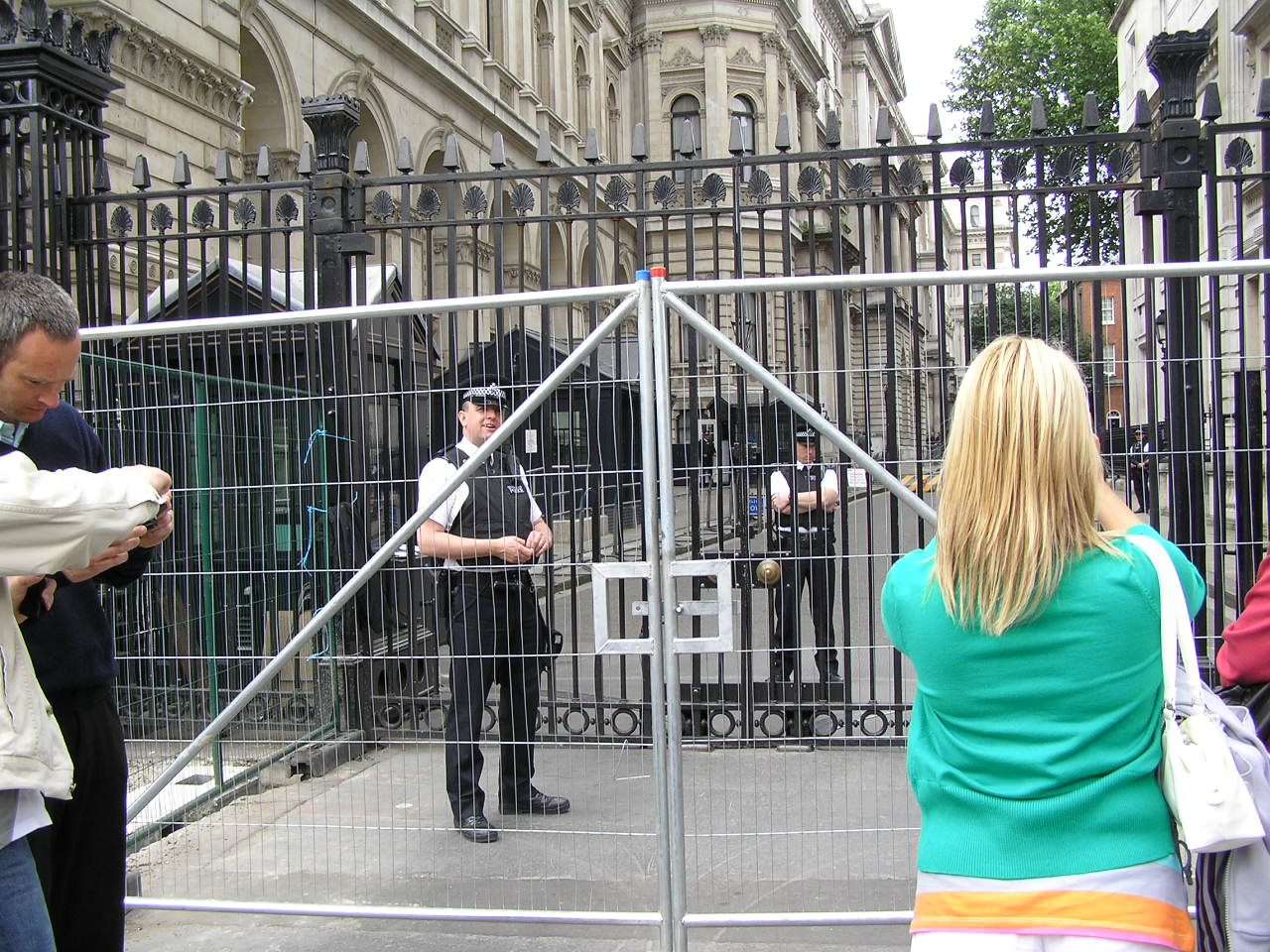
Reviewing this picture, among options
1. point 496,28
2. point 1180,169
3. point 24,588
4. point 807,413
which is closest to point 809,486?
point 807,413

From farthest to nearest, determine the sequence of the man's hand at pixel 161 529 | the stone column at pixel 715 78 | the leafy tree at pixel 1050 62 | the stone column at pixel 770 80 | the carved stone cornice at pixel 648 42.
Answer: the stone column at pixel 770 80, the stone column at pixel 715 78, the carved stone cornice at pixel 648 42, the leafy tree at pixel 1050 62, the man's hand at pixel 161 529

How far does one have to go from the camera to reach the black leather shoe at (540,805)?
15.2 feet

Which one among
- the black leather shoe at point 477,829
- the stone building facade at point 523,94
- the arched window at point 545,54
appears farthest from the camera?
the arched window at point 545,54

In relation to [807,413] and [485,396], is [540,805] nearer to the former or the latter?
[485,396]

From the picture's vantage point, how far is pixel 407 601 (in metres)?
4.13

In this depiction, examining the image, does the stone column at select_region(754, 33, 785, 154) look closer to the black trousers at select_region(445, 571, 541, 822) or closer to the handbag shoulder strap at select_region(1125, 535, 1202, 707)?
the black trousers at select_region(445, 571, 541, 822)

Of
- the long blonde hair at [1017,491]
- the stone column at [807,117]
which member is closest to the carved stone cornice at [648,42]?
the stone column at [807,117]

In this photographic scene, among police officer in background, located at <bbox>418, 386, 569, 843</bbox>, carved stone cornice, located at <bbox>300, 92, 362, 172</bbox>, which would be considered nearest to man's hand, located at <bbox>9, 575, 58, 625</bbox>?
police officer in background, located at <bbox>418, 386, 569, 843</bbox>

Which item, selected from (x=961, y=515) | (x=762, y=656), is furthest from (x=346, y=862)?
(x=762, y=656)

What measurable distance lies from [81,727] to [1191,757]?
262cm

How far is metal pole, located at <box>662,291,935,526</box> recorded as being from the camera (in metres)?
3.55

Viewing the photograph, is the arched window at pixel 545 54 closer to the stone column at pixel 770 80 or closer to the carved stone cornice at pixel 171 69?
the stone column at pixel 770 80

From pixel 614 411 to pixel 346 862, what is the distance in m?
2.31

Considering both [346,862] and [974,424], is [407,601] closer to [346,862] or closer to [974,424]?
[346,862]
